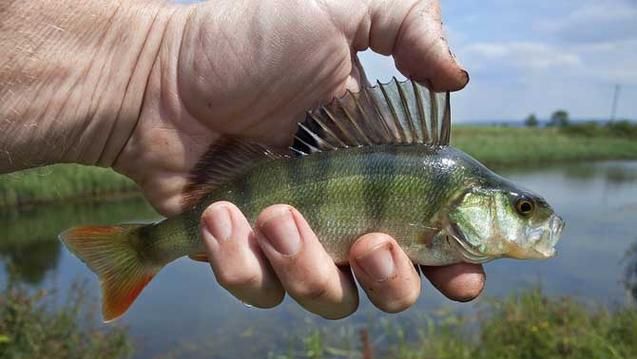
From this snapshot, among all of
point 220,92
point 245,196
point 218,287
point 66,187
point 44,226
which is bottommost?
point 66,187

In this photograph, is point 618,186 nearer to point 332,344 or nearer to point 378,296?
point 332,344

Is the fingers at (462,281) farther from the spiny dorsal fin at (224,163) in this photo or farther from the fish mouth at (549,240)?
the spiny dorsal fin at (224,163)

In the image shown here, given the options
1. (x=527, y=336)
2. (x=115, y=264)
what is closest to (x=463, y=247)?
(x=115, y=264)

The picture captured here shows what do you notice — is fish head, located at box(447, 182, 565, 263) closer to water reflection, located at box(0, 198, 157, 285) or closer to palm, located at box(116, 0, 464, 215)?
palm, located at box(116, 0, 464, 215)

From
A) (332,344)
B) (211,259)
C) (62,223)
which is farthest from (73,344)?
(62,223)

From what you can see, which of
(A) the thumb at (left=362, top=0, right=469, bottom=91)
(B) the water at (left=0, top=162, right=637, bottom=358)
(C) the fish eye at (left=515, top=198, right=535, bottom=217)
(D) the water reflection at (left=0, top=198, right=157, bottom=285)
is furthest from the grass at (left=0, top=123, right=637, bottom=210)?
(C) the fish eye at (left=515, top=198, right=535, bottom=217)

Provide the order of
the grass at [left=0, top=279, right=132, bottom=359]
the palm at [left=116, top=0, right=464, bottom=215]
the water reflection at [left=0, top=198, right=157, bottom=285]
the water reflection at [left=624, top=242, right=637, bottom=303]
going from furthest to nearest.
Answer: the water reflection at [left=0, top=198, right=157, bottom=285], the water reflection at [left=624, top=242, right=637, bottom=303], the grass at [left=0, top=279, right=132, bottom=359], the palm at [left=116, top=0, right=464, bottom=215]

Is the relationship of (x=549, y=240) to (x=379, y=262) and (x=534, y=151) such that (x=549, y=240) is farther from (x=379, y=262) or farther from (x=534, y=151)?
(x=534, y=151)
